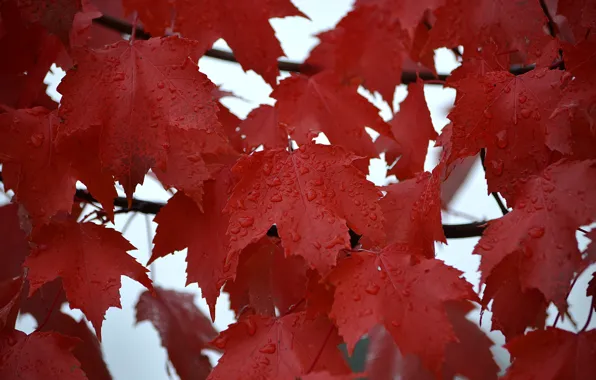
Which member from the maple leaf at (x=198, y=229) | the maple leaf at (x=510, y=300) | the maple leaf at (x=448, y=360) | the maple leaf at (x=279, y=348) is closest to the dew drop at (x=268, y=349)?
the maple leaf at (x=279, y=348)

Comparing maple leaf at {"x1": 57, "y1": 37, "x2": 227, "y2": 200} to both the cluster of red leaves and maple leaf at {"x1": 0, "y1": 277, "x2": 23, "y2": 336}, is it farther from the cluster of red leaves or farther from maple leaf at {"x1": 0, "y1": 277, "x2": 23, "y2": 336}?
maple leaf at {"x1": 0, "y1": 277, "x2": 23, "y2": 336}

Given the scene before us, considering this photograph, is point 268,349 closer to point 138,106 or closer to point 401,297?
point 401,297

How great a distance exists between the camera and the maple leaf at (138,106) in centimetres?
60

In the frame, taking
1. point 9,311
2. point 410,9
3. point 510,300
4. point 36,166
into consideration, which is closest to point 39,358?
point 9,311

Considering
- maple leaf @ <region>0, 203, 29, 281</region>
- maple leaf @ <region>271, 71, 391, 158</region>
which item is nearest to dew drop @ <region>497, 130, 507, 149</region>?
maple leaf @ <region>271, 71, 391, 158</region>

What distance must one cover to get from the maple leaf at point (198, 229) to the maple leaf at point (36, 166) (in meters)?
0.12

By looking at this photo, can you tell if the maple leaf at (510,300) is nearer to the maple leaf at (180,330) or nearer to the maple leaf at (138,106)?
the maple leaf at (138,106)

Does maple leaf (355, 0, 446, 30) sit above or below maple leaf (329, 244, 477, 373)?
above

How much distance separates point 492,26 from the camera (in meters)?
0.73

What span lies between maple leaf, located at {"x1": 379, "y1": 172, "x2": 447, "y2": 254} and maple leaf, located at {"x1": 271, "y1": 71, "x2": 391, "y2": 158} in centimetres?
13

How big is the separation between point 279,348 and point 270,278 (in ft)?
0.55

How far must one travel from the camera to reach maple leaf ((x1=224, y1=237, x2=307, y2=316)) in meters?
0.75

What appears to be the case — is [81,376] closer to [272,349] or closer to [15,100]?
[272,349]

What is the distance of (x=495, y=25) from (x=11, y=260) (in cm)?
82
